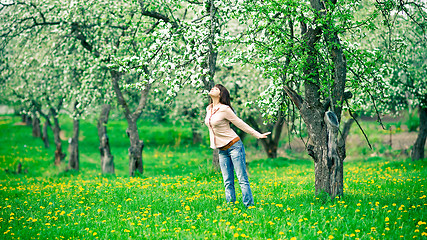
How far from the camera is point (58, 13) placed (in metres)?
14.7

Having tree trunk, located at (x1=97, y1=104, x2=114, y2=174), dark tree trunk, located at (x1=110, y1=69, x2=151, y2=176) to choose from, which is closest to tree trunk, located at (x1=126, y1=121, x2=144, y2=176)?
dark tree trunk, located at (x1=110, y1=69, x2=151, y2=176)

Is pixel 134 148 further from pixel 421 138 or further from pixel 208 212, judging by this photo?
pixel 421 138

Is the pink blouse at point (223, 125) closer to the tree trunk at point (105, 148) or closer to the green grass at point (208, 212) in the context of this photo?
the green grass at point (208, 212)

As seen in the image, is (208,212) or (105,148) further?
(105,148)

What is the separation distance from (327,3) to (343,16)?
466 millimetres

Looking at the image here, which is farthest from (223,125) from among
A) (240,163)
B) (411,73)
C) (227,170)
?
(411,73)

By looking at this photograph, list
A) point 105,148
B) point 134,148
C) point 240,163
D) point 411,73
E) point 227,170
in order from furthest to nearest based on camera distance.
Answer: point 105,148 → point 411,73 → point 134,148 → point 227,170 → point 240,163

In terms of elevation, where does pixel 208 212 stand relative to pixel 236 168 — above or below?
below

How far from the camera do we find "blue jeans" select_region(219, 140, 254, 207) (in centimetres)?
717

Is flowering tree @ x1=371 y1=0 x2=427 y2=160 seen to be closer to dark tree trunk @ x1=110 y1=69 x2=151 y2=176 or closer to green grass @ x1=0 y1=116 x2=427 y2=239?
green grass @ x1=0 y1=116 x2=427 y2=239

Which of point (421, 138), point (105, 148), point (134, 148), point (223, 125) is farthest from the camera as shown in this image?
point (105, 148)

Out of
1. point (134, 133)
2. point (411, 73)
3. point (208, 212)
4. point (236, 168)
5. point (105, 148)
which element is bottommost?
point (208, 212)

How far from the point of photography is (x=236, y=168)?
7191mm

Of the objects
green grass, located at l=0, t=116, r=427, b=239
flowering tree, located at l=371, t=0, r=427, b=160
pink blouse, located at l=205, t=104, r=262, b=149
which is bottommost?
green grass, located at l=0, t=116, r=427, b=239
